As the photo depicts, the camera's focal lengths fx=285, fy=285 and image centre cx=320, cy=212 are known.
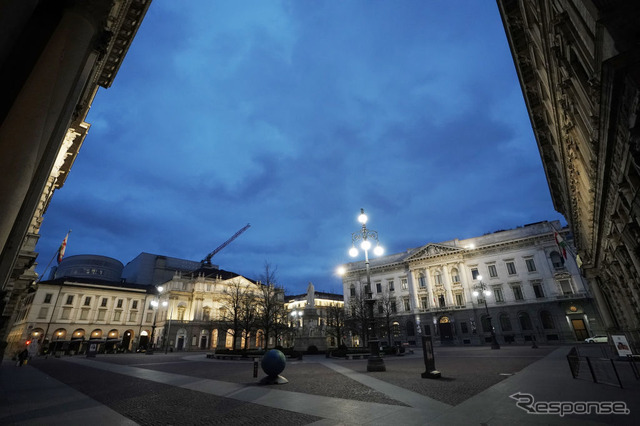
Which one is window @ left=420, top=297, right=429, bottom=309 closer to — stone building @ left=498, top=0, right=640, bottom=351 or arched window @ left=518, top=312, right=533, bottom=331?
arched window @ left=518, top=312, right=533, bottom=331

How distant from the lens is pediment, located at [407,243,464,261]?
187ft

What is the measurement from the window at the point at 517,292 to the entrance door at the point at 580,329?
733cm

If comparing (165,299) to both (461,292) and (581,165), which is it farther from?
(581,165)

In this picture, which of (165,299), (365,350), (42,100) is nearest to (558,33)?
(42,100)

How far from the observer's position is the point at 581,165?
45.0 feet

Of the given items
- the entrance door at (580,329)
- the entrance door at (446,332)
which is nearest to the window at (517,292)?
the entrance door at (580,329)

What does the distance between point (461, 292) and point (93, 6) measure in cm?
6204

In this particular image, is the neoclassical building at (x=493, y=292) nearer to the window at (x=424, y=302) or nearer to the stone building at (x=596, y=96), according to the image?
the window at (x=424, y=302)

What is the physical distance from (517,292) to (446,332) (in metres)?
14.3

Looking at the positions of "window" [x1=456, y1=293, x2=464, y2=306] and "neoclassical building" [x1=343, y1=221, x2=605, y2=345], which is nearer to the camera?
"neoclassical building" [x1=343, y1=221, x2=605, y2=345]

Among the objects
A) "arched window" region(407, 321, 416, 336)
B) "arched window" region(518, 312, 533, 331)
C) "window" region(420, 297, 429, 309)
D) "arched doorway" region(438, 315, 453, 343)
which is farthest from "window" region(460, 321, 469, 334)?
"arched window" region(407, 321, 416, 336)

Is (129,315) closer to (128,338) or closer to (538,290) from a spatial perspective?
(128,338)

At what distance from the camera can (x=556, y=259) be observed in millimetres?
48406

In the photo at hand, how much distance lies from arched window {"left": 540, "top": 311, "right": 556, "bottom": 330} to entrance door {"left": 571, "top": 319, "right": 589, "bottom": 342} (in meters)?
2.62
